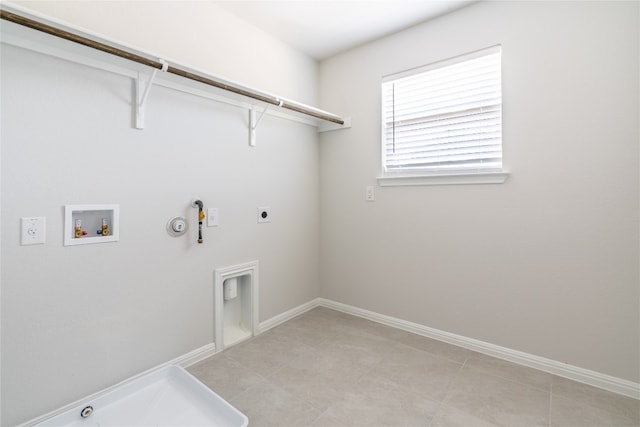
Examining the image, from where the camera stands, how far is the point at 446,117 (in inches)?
87.7

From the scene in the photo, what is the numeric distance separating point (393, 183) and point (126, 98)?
75.0 inches

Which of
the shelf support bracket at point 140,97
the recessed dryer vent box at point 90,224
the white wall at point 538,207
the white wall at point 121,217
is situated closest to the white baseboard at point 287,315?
the white wall at point 121,217

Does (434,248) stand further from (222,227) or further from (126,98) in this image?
(126,98)

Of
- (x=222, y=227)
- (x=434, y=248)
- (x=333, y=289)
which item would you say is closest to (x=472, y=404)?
(x=434, y=248)

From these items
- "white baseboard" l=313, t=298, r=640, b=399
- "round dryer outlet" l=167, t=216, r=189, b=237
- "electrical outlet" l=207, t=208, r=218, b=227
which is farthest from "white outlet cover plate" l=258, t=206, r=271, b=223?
"white baseboard" l=313, t=298, r=640, b=399

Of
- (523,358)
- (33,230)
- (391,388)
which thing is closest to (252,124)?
(33,230)

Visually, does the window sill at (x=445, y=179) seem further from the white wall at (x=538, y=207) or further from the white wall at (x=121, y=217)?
the white wall at (x=121, y=217)

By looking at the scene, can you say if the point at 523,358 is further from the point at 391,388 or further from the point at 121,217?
the point at 121,217

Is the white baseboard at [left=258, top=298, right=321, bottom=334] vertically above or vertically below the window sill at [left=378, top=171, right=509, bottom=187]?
below

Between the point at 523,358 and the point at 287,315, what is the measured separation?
1.76 metres

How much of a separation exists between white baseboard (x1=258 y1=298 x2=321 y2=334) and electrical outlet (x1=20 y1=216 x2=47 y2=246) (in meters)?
1.52

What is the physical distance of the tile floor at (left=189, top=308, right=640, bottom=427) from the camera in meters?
1.49

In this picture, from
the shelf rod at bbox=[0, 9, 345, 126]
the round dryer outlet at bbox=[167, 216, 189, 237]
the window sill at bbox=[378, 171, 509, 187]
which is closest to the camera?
the shelf rod at bbox=[0, 9, 345, 126]

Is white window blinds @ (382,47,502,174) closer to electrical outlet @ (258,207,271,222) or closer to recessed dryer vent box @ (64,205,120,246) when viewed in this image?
electrical outlet @ (258,207,271,222)
